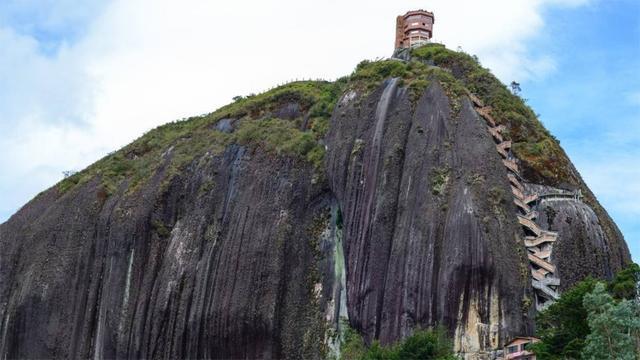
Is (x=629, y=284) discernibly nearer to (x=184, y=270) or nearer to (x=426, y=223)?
(x=426, y=223)

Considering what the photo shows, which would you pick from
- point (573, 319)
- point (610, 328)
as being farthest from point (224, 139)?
point (610, 328)

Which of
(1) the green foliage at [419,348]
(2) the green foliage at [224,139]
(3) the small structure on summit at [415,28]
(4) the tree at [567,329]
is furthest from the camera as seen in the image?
(3) the small structure on summit at [415,28]

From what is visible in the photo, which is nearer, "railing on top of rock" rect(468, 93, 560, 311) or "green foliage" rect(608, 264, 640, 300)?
"green foliage" rect(608, 264, 640, 300)

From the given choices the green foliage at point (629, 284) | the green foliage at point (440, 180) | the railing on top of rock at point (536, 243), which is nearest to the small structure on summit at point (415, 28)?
the railing on top of rock at point (536, 243)

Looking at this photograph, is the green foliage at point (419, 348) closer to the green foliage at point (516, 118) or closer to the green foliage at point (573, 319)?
the green foliage at point (573, 319)

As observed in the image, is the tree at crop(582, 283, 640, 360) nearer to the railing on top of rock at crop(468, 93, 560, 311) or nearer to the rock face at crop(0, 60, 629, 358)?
the rock face at crop(0, 60, 629, 358)

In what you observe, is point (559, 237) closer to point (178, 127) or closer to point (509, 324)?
point (509, 324)

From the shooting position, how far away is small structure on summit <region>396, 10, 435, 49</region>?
61125 millimetres

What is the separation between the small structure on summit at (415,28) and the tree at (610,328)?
101 ft

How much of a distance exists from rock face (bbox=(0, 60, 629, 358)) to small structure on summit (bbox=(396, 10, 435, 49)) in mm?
7665

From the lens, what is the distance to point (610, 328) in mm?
31703

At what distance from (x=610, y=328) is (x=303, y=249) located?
63.7 feet

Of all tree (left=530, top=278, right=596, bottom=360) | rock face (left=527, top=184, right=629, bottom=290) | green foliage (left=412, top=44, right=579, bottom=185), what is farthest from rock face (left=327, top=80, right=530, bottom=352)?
green foliage (left=412, top=44, right=579, bottom=185)

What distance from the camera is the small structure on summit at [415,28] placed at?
61125 mm
